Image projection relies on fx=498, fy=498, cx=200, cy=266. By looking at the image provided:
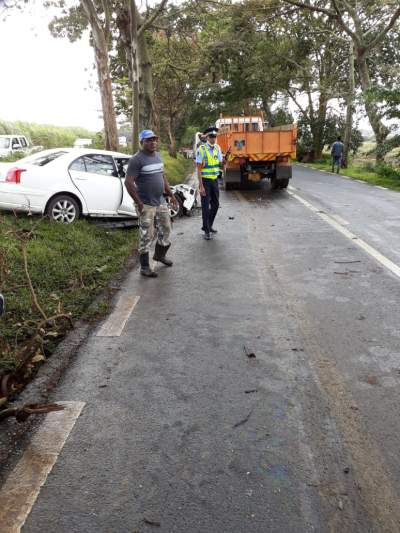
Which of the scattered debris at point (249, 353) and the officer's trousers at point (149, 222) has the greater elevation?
the officer's trousers at point (149, 222)

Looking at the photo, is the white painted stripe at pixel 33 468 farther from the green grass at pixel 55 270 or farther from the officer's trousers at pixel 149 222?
the officer's trousers at pixel 149 222

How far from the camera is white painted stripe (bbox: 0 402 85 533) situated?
2.46 m

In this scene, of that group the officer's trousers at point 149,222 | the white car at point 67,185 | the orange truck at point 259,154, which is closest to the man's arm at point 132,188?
the officer's trousers at point 149,222

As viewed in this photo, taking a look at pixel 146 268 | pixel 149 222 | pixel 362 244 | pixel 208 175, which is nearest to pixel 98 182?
pixel 208 175

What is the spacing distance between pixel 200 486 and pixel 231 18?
67.2ft

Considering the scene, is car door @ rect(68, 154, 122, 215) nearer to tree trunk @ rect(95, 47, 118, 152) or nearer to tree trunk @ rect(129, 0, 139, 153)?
tree trunk @ rect(129, 0, 139, 153)

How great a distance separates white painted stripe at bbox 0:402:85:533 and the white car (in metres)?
5.65

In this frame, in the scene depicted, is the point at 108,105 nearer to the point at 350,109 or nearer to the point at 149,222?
the point at 149,222

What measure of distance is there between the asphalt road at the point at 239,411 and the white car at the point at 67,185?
2934 millimetres

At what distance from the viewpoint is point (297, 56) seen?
32.1 meters

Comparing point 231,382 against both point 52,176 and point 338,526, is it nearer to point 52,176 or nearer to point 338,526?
point 338,526

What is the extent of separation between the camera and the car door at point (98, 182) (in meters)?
8.88

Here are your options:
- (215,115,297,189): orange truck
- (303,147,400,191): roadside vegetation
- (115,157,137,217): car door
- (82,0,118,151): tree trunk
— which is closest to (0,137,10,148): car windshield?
(82,0,118,151): tree trunk

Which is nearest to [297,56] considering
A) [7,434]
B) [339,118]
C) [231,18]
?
[339,118]
